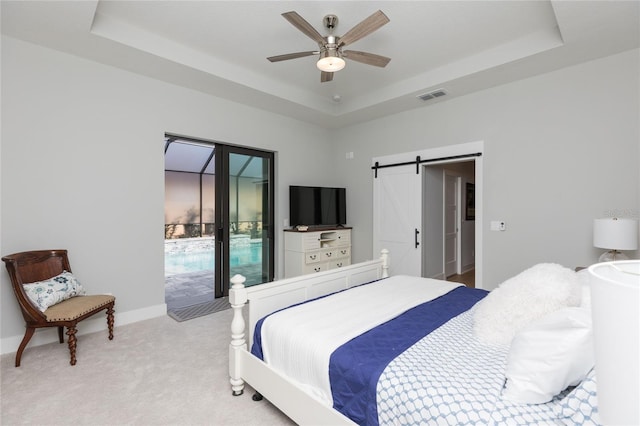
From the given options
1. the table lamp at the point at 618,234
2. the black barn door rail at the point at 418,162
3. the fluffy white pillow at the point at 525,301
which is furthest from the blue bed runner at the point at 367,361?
the black barn door rail at the point at 418,162

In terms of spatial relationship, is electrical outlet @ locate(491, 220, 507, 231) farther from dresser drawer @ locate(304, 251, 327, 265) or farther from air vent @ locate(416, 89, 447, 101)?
dresser drawer @ locate(304, 251, 327, 265)

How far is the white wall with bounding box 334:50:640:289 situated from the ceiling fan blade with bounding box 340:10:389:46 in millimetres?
2292

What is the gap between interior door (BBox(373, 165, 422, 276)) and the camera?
182 inches

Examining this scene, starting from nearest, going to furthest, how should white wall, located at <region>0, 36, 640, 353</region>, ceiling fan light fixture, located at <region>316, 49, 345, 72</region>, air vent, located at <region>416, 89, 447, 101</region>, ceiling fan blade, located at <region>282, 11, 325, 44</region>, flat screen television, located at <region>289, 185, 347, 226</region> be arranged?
1. ceiling fan blade, located at <region>282, 11, 325, 44</region>
2. ceiling fan light fixture, located at <region>316, 49, 345, 72</region>
3. white wall, located at <region>0, 36, 640, 353</region>
4. air vent, located at <region>416, 89, 447, 101</region>
5. flat screen television, located at <region>289, 185, 347, 226</region>

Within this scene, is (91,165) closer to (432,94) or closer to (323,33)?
(323,33)

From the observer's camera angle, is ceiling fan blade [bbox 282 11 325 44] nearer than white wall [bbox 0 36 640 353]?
Yes

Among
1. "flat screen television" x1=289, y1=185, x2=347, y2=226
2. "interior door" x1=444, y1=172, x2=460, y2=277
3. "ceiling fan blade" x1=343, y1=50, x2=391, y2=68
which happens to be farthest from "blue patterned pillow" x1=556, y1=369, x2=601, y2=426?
"interior door" x1=444, y1=172, x2=460, y2=277

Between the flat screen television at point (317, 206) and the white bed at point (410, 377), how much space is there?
2.48 meters

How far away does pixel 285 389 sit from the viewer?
5.61 feet

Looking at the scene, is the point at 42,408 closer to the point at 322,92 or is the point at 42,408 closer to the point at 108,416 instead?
the point at 108,416

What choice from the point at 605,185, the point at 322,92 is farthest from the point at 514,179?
the point at 322,92

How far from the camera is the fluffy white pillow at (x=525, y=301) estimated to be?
1.46 metres

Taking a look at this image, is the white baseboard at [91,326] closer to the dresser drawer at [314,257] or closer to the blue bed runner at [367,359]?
the dresser drawer at [314,257]

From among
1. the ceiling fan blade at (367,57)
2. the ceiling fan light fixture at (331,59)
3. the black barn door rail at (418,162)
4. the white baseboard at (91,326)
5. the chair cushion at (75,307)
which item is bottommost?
the white baseboard at (91,326)
